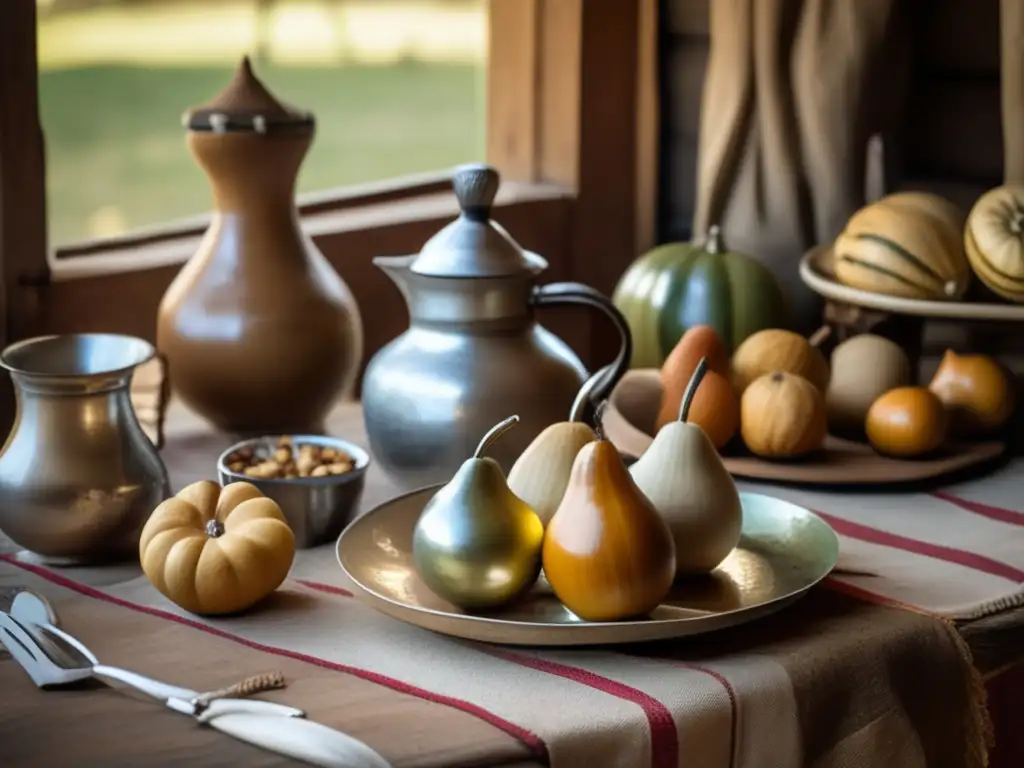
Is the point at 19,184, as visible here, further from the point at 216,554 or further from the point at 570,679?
the point at 570,679

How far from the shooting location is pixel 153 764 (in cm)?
68

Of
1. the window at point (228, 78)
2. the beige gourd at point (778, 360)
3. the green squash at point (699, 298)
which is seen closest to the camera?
the beige gourd at point (778, 360)

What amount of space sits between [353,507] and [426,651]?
0.70 feet

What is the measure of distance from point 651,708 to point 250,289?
0.56 metres

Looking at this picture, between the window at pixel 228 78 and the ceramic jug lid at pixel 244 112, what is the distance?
1699mm

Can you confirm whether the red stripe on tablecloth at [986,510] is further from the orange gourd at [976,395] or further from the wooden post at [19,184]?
the wooden post at [19,184]

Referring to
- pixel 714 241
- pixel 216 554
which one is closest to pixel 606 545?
pixel 216 554

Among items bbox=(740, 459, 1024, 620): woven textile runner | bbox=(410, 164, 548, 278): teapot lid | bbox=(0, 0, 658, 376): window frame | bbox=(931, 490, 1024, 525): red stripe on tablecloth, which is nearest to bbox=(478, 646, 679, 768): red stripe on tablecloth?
bbox=(740, 459, 1024, 620): woven textile runner

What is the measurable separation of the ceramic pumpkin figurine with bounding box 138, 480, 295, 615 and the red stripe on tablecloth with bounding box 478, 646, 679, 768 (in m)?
0.17

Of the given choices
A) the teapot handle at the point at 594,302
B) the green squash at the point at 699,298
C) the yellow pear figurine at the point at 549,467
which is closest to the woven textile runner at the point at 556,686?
the yellow pear figurine at the point at 549,467

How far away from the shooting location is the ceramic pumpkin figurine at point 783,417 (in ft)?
3.75

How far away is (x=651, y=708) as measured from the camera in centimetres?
75

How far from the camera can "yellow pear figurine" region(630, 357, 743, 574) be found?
A: 87 centimetres

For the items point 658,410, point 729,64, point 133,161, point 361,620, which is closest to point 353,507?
point 361,620
